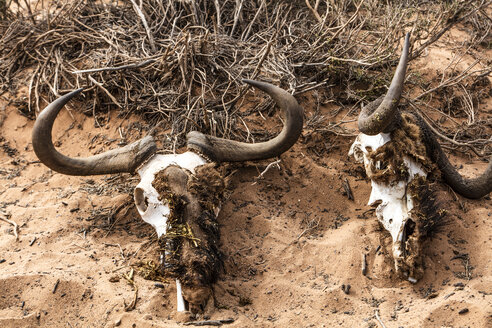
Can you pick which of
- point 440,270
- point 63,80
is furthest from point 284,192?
point 63,80

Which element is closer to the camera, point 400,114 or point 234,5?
point 400,114

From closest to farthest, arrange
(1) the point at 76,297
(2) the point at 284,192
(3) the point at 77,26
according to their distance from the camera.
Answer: (1) the point at 76,297 < (2) the point at 284,192 < (3) the point at 77,26

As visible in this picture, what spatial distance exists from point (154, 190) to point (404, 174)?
2005 millimetres

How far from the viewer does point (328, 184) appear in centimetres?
493

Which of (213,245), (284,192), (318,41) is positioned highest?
(318,41)

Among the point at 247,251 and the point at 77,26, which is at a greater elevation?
the point at 77,26

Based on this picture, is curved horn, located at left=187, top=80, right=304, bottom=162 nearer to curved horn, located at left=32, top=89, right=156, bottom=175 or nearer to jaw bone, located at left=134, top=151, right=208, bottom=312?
jaw bone, located at left=134, top=151, right=208, bottom=312

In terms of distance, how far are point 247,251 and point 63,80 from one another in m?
3.32

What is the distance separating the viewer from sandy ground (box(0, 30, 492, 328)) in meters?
3.43

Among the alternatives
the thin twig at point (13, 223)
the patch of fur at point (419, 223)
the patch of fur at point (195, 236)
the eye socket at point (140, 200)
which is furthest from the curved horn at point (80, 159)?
the patch of fur at point (419, 223)

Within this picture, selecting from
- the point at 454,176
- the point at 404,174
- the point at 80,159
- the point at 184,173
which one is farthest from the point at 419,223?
the point at 80,159

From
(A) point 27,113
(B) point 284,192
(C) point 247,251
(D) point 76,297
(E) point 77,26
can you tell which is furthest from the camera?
(E) point 77,26

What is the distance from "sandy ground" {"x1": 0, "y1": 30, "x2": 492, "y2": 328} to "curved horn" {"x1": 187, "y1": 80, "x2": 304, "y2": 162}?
467mm

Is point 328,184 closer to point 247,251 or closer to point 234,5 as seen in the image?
point 247,251
